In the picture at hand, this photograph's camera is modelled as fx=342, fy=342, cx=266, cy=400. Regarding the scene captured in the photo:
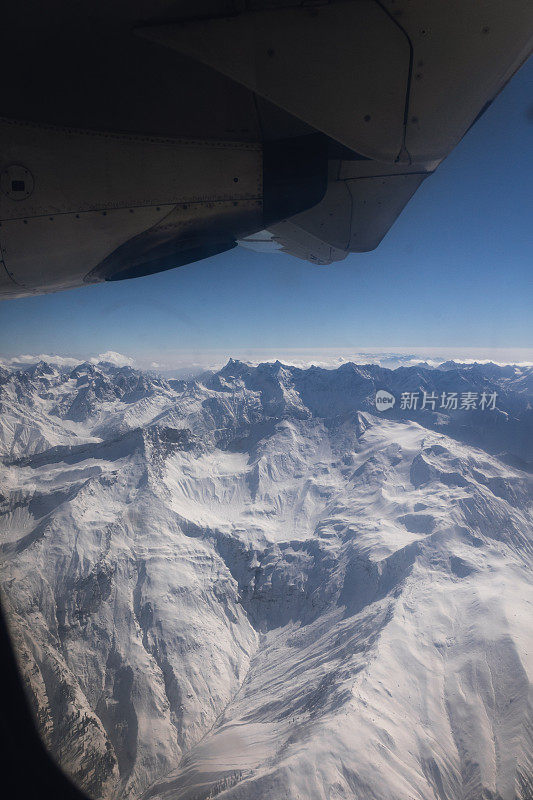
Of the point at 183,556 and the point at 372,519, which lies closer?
the point at 183,556

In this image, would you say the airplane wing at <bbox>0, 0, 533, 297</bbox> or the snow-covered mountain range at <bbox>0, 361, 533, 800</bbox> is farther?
the snow-covered mountain range at <bbox>0, 361, 533, 800</bbox>

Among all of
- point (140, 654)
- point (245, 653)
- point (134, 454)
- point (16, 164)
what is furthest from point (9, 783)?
point (134, 454)

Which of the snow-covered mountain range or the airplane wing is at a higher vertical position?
the airplane wing

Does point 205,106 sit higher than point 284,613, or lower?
higher

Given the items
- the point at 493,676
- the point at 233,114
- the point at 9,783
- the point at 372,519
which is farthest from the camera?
the point at 372,519

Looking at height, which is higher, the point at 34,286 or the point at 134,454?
the point at 34,286

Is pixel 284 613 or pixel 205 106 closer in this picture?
pixel 205 106

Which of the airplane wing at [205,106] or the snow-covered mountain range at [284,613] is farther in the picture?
the snow-covered mountain range at [284,613]

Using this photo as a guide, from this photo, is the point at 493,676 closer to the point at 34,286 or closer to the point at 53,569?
the point at 34,286
